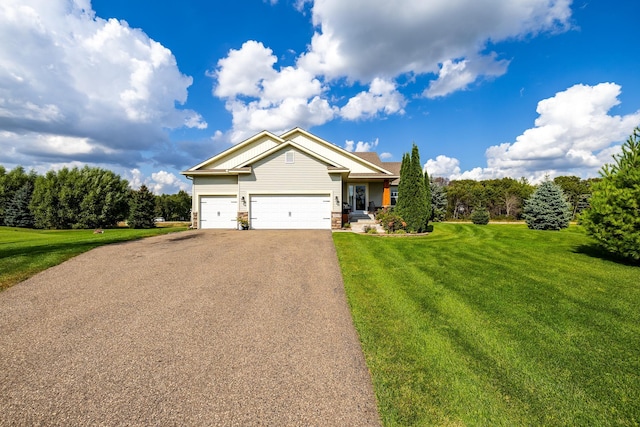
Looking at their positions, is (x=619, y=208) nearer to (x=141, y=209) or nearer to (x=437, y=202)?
(x=437, y=202)

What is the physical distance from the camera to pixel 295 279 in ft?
23.7

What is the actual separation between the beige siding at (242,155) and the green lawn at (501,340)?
14.4 meters

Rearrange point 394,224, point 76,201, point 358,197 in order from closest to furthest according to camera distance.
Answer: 1. point 394,224
2. point 358,197
3. point 76,201

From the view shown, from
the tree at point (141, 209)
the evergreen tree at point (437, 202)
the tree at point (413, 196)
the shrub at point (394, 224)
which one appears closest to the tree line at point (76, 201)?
the tree at point (141, 209)

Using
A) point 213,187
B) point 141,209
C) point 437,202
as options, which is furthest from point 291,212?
point 141,209

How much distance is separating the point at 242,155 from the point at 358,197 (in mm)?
9491

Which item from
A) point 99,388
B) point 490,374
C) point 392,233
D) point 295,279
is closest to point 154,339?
point 99,388

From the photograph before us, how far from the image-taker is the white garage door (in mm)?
18156

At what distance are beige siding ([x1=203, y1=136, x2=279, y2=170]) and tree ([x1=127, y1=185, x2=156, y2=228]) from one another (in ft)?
56.8

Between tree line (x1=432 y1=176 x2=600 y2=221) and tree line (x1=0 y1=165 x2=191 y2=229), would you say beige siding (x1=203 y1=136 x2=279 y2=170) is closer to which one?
tree line (x1=0 y1=165 x2=191 y2=229)

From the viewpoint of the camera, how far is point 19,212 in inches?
1232

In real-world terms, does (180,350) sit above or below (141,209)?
below

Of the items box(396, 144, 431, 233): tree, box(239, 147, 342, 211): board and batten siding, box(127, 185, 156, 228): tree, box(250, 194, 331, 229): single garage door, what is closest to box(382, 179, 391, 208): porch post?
box(396, 144, 431, 233): tree

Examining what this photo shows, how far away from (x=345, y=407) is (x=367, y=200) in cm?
2001
